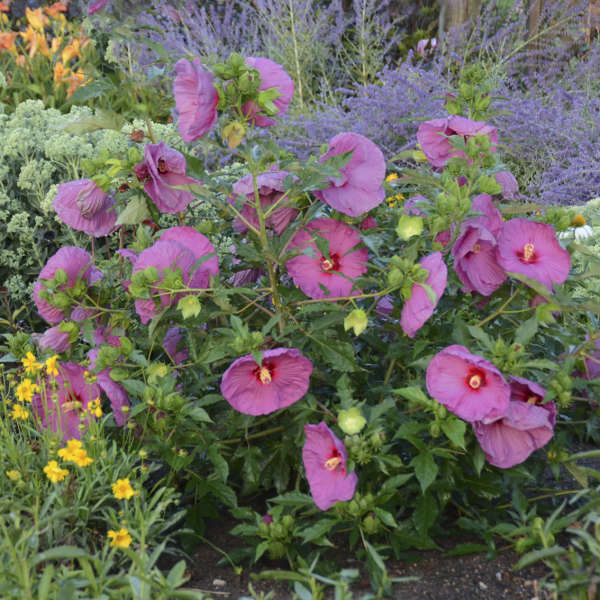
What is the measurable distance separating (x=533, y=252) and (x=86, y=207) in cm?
101

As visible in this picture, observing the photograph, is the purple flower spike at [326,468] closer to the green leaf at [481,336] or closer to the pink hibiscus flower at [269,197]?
the green leaf at [481,336]

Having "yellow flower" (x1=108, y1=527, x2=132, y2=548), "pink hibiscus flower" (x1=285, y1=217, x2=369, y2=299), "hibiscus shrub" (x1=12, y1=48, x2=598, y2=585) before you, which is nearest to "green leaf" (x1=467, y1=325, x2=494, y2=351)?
"hibiscus shrub" (x1=12, y1=48, x2=598, y2=585)

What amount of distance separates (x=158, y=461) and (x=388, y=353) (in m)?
0.71

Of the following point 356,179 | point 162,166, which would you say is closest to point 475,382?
point 356,179

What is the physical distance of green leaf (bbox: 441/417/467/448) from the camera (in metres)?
1.44

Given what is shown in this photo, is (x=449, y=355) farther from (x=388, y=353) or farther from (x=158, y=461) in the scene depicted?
(x=158, y=461)

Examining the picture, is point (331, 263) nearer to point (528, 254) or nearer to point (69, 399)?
point (528, 254)

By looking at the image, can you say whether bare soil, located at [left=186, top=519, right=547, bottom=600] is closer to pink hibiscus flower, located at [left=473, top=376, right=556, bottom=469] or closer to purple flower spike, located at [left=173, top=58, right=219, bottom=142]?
pink hibiscus flower, located at [left=473, top=376, right=556, bottom=469]

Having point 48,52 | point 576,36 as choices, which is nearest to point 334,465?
point 48,52

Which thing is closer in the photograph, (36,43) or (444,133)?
(444,133)

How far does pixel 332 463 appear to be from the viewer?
1.50 m

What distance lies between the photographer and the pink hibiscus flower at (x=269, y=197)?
67.2 inches

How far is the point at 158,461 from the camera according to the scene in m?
2.03

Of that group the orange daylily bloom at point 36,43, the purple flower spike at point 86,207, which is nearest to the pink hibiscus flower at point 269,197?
the purple flower spike at point 86,207
